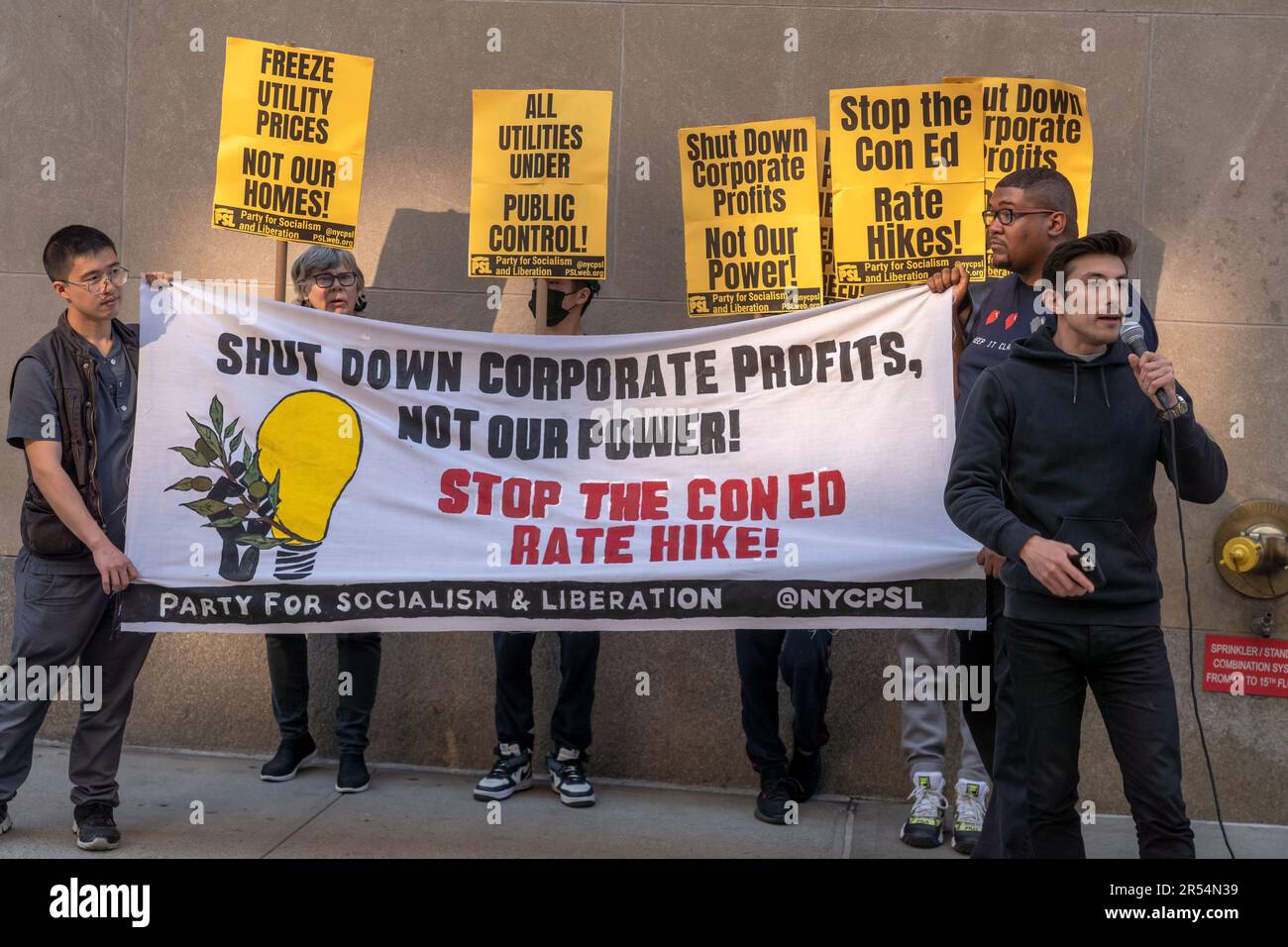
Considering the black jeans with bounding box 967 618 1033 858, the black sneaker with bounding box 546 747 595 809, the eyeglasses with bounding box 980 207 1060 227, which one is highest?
the eyeglasses with bounding box 980 207 1060 227

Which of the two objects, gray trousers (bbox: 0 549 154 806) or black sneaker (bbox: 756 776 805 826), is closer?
gray trousers (bbox: 0 549 154 806)

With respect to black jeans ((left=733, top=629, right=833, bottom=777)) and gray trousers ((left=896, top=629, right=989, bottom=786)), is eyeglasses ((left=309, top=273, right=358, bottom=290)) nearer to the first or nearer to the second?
black jeans ((left=733, top=629, right=833, bottom=777))

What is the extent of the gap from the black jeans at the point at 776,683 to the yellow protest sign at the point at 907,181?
1.46 metres

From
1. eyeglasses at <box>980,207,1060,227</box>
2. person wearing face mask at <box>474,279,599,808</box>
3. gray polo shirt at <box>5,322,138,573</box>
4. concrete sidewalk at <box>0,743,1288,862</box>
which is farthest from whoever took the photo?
person wearing face mask at <box>474,279,599,808</box>

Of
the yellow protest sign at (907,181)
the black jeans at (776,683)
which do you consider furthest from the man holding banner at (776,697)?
the yellow protest sign at (907,181)

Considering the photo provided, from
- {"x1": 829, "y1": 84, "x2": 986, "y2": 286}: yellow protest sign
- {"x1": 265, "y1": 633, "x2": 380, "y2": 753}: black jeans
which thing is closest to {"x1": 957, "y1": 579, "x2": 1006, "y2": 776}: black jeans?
{"x1": 829, "y1": 84, "x2": 986, "y2": 286}: yellow protest sign

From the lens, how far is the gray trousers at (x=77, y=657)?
520 cm

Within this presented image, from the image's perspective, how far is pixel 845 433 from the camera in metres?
5.25

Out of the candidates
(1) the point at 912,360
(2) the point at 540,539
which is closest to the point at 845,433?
(1) the point at 912,360

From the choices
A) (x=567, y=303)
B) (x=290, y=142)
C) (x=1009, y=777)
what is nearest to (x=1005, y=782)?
(x=1009, y=777)

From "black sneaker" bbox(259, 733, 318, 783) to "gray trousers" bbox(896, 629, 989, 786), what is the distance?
8.55 feet

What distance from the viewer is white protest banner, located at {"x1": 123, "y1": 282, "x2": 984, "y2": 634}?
5.16 metres

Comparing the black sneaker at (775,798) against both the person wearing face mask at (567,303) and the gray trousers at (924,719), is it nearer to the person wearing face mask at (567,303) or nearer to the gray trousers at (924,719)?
the gray trousers at (924,719)

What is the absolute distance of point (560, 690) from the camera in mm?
6094
